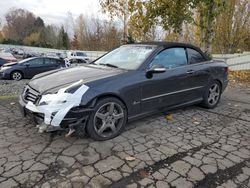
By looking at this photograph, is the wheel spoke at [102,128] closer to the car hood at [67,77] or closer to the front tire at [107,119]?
the front tire at [107,119]

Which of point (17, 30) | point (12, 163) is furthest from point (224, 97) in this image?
point (17, 30)

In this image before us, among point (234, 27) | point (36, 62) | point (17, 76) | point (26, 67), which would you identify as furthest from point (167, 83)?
point (234, 27)

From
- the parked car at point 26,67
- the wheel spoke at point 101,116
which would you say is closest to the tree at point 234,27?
the parked car at point 26,67

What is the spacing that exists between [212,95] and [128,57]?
7.67 ft

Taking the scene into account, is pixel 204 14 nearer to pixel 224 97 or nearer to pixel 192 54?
pixel 224 97

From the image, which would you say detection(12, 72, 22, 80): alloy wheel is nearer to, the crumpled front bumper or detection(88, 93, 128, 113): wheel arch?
the crumpled front bumper

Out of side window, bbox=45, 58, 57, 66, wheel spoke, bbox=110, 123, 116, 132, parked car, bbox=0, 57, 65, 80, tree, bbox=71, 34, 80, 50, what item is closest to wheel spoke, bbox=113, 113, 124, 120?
wheel spoke, bbox=110, 123, 116, 132

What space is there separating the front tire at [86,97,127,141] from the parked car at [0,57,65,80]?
9.55 m

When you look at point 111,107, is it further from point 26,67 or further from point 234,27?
point 234,27

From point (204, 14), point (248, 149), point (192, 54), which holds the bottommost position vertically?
point (248, 149)

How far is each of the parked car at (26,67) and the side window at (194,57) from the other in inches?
371

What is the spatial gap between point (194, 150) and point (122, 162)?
1.13 m

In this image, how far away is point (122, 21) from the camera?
82.5 ft

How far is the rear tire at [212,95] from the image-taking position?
18.8 ft
